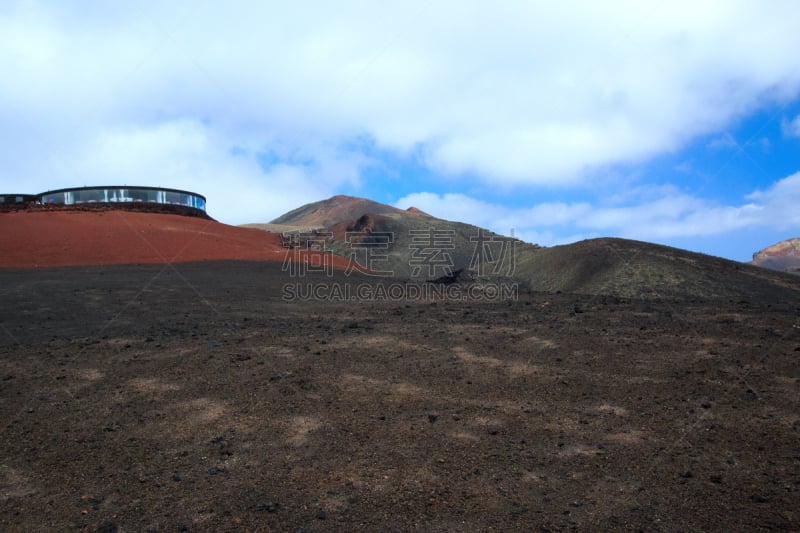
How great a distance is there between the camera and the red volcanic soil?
68.6ft

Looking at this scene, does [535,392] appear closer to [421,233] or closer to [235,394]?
[235,394]

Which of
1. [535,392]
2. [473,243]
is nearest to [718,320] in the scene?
[535,392]

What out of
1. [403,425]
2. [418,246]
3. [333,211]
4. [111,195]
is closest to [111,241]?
[111,195]

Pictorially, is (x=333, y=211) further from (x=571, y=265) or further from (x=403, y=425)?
(x=403, y=425)

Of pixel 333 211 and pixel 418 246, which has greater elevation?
pixel 333 211

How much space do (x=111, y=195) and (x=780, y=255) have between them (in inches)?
3796

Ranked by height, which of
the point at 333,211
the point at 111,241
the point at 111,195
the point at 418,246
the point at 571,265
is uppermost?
the point at 333,211

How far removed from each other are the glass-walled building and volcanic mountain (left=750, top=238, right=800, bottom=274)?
3371 inches

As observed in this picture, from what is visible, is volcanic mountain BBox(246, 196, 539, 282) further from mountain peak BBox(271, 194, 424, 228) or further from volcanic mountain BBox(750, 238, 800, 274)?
volcanic mountain BBox(750, 238, 800, 274)

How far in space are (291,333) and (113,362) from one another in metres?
3.00

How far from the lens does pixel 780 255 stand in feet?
277

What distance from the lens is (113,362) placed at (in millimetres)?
7445

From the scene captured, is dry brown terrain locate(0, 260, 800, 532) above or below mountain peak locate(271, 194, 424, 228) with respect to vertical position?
below

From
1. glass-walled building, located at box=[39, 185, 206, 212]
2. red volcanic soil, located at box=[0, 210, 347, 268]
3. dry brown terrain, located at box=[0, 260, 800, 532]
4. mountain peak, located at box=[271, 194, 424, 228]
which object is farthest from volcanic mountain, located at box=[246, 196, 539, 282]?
mountain peak, located at box=[271, 194, 424, 228]
